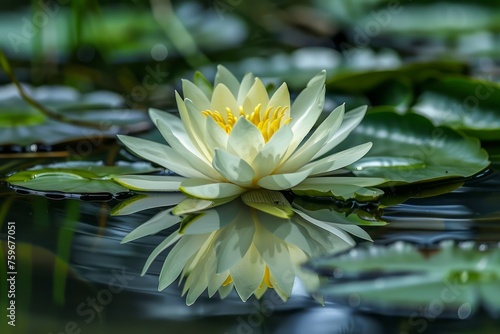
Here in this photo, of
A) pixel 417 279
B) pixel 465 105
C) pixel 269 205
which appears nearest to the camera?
pixel 417 279

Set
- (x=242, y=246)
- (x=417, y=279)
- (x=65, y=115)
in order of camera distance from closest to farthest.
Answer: (x=417, y=279)
(x=242, y=246)
(x=65, y=115)

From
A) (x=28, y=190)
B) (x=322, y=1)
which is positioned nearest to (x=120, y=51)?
(x=322, y=1)

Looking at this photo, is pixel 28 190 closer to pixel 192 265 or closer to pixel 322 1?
pixel 192 265

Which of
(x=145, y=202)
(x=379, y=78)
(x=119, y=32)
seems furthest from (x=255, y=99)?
(x=119, y=32)

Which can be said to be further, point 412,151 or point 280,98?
point 412,151

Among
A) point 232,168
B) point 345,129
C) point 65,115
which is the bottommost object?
point 65,115

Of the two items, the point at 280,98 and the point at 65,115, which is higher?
the point at 280,98

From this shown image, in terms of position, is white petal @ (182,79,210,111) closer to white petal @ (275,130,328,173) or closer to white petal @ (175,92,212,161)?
white petal @ (175,92,212,161)

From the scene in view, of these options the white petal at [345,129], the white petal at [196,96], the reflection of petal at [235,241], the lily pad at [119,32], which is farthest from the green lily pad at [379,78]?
the lily pad at [119,32]

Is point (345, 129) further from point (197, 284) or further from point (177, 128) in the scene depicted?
point (197, 284)

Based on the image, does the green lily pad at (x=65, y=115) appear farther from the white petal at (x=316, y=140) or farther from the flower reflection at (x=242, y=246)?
the white petal at (x=316, y=140)
